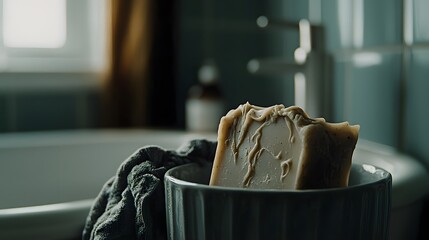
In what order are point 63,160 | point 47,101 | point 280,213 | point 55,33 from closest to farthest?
point 280,213
point 63,160
point 47,101
point 55,33

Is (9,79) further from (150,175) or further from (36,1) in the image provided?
(150,175)

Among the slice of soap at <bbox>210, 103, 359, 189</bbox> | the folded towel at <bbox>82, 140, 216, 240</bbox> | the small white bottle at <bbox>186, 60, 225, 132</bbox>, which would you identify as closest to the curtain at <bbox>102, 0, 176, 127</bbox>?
the small white bottle at <bbox>186, 60, 225, 132</bbox>

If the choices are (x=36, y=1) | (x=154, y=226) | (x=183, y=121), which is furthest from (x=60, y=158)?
(x=154, y=226)

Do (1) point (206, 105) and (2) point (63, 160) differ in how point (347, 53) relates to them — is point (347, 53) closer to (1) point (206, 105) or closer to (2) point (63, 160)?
(1) point (206, 105)

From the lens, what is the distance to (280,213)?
0.38 meters

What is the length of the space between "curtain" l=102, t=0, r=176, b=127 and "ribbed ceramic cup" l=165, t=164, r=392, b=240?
1012 mm

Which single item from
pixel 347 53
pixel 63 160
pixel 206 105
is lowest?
pixel 63 160

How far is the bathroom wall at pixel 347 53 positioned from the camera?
31.5 inches

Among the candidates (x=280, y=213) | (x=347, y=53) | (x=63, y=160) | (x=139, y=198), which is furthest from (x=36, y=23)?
(x=280, y=213)

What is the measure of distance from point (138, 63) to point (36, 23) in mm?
296

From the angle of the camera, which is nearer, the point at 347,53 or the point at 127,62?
the point at 347,53

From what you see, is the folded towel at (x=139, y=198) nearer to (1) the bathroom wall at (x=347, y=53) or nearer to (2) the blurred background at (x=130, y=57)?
(1) the bathroom wall at (x=347, y=53)

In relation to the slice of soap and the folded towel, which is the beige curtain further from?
the slice of soap

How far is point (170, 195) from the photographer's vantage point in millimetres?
426
